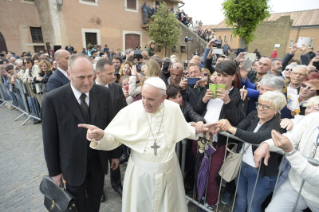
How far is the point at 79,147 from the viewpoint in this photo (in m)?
2.09

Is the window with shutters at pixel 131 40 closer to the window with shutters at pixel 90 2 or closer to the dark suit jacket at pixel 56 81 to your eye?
the window with shutters at pixel 90 2

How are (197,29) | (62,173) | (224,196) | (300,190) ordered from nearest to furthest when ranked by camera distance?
(300,190) < (62,173) < (224,196) < (197,29)

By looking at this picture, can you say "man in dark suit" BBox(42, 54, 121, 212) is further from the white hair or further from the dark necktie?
the white hair

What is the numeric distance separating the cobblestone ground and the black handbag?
40.2 inches

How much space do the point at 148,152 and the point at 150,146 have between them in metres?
0.07

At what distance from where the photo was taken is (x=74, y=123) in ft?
6.71

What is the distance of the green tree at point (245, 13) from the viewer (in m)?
13.9

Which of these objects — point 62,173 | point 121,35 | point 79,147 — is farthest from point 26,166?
point 121,35

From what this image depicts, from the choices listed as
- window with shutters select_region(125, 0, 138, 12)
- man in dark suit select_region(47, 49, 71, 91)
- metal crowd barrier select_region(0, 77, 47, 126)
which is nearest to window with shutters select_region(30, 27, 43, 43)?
window with shutters select_region(125, 0, 138, 12)

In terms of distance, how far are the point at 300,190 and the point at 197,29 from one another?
2350 cm

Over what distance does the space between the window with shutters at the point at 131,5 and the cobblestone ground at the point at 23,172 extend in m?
16.5

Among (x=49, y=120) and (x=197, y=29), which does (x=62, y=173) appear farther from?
(x=197, y=29)

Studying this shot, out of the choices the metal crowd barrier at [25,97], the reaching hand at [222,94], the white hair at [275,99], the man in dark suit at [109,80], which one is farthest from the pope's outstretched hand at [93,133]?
the metal crowd barrier at [25,97]

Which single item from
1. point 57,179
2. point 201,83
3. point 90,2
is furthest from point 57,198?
point 90,2
